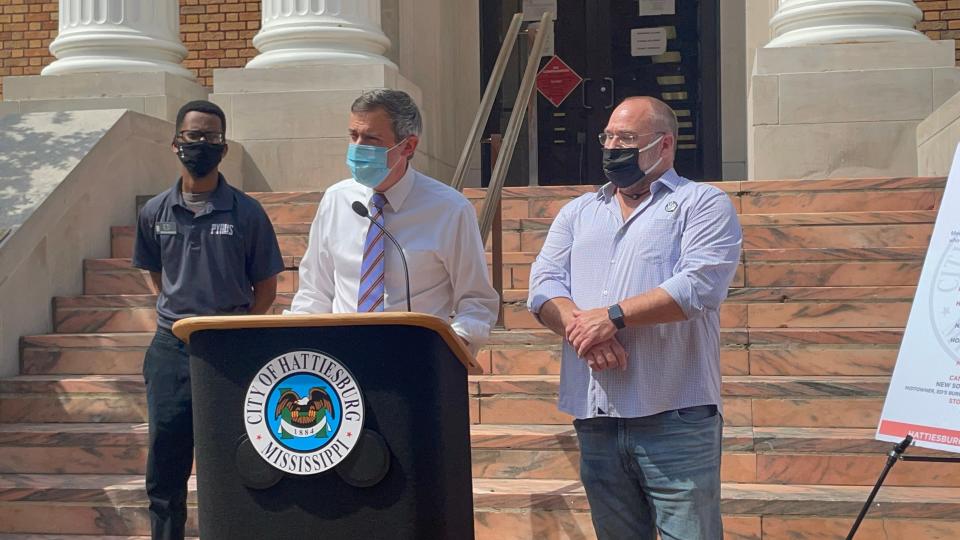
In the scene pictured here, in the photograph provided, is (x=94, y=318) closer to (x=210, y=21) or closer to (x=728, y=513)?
(x=728, y=513)

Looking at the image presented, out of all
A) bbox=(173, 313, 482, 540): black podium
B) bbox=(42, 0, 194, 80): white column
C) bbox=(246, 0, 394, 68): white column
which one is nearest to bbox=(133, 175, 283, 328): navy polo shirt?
bbox=(173, 313, 482, 540): black podium

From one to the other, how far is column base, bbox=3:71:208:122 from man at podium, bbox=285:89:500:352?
19.4ft

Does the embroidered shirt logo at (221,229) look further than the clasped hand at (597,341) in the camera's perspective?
Yes

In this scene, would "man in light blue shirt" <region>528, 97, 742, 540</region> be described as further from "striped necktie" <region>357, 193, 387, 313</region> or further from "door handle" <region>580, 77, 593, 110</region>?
"door handle" <region>580, 77, 593, 110</region>

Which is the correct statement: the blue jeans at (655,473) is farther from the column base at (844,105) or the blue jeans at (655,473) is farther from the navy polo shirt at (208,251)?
the column base at (844,105)

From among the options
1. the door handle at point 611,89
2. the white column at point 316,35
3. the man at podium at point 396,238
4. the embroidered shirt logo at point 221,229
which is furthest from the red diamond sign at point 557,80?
the man at podium at point 396,238

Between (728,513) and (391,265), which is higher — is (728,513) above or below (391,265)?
below

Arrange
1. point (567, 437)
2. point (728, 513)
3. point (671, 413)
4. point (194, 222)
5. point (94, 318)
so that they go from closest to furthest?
1. point (671, 413)
2. point (194, 222)
3. point (728, 513)
4. point (567, 437)
5. point (94, 318)

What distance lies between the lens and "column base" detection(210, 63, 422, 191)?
9.11 m

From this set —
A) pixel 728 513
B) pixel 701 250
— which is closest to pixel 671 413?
pixel 701 250

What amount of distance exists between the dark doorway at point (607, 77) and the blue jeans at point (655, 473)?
28.7 feet

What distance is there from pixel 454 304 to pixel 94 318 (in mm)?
3905

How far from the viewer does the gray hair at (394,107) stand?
349 centimetres

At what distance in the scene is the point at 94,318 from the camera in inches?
273
